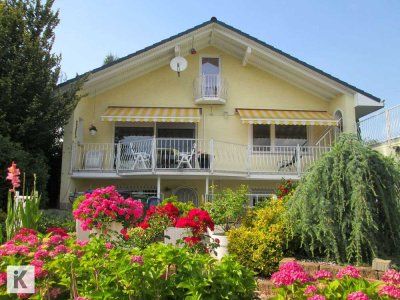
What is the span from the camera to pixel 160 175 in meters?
13.5

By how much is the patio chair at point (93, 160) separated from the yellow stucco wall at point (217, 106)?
1398 mm

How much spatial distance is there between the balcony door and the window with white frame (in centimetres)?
247

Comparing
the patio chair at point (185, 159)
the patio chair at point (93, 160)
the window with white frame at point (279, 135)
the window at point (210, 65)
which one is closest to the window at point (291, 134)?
the window with white frame at point (279, 135)

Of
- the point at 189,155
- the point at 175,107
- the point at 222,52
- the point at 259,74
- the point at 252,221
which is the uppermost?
the point at 222,52

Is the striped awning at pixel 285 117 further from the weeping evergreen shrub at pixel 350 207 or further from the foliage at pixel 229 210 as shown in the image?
the weeping evergreen shrub at pixel 350 207

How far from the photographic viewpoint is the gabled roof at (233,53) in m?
15.5

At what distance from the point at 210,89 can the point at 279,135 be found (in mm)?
3723

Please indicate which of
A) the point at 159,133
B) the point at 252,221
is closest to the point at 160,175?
the point at 159,133

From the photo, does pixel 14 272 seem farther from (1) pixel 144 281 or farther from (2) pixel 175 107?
(2) pixel 175 107

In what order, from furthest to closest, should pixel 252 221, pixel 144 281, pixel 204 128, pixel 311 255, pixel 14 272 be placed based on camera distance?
pixel 204 128 → pixel 252 221 → pixel 311 255 → pixel 14 272 → pixel 144 281

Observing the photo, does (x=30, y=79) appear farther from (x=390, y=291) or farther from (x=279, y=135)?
(x=390, y=291)

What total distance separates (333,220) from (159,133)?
11.4 metres

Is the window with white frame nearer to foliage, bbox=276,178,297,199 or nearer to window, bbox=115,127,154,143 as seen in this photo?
window, bbox=115,127,154,143

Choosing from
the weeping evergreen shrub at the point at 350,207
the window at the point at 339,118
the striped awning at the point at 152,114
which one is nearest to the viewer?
the weeping evergreen shrub at the point at 350,207
